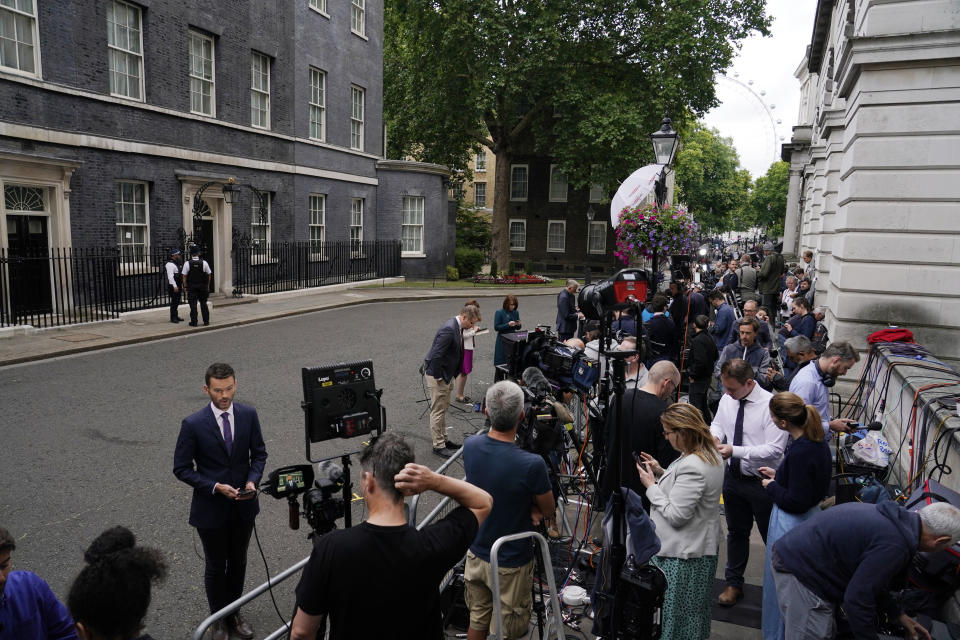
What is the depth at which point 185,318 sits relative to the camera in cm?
1727

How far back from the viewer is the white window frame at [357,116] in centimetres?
2758

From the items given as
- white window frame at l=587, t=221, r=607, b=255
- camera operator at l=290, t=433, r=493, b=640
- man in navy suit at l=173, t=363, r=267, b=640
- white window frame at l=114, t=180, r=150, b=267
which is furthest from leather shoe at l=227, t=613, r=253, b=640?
white window frame at l=587, t=221, r=607, b=255

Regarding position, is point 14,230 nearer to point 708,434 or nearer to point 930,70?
point 708,434

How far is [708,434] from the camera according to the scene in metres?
4.16

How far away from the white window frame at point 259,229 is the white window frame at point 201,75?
10.8 ft

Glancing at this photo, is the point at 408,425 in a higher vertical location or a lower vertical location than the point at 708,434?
lower

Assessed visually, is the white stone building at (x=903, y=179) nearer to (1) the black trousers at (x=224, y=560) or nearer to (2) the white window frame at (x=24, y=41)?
(1) the black trousers at (x=224, y=560)

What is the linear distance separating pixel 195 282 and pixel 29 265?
11.7 ft

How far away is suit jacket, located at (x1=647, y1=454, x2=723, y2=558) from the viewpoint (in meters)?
4.05

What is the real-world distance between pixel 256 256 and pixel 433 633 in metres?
21.2

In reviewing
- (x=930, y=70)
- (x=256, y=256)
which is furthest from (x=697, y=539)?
(x=256, y=256)

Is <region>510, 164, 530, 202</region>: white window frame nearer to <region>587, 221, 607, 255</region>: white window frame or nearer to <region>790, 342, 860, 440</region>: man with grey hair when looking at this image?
<region>587, 221, 607, 255</region>: white window frame

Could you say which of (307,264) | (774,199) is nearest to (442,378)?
(307,264)

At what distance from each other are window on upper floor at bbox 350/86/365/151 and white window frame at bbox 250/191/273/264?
6019mm
